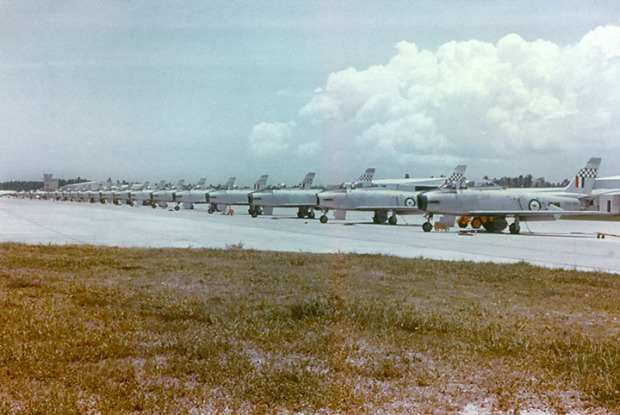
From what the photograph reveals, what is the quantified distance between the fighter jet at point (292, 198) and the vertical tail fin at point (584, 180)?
48.7ft

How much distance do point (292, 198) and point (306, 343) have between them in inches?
1173

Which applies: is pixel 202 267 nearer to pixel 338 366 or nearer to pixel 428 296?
pixel 428 296

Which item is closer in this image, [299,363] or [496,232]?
[299,363]

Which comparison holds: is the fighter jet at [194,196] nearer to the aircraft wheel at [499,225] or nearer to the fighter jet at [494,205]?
the fighter jet at [494,205]

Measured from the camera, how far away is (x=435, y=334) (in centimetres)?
604

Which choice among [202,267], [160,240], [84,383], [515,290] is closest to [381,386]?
[84,383]

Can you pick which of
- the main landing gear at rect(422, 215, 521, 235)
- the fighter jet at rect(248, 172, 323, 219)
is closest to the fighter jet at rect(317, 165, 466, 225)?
the main landing gear at rect(422, 215, 521, 235)

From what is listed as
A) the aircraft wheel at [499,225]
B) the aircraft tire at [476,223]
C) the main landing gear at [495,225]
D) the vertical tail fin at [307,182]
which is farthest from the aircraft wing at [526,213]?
→ the vertical tail fin at [307,182]

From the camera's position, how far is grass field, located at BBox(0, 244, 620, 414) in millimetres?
4133

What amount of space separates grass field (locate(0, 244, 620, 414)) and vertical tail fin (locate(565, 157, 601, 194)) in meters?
18.9

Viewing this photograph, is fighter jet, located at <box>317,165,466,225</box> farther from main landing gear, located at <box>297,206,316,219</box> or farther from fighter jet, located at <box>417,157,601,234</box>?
main landing gear, located at <box>297,206,316,219</box>

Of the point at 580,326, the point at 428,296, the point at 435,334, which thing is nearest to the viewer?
the point at 435,334

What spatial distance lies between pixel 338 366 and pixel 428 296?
A: 3760 mm

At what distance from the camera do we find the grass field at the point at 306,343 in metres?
4.13
